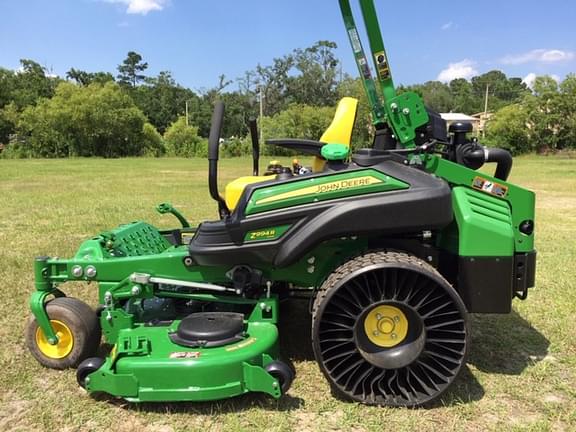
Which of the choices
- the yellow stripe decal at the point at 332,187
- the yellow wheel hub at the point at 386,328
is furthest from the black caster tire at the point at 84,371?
the yellow wheel hub at the point at 386,328

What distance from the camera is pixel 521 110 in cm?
3978

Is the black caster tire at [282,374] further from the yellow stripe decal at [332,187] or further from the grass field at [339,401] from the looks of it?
the yellow stripe decal at [332,187]

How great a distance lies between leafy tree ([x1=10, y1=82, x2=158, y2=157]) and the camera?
3997cm

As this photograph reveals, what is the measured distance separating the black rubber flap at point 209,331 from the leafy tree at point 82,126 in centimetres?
4022

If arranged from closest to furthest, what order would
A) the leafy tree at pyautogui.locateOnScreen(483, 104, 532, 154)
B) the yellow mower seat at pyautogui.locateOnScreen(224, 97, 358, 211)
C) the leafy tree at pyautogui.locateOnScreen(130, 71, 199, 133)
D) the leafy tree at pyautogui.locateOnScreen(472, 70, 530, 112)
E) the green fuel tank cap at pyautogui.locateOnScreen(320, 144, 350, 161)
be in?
1. the green fuel tank cap at pyautogui.locateOnScreen(320, 144, 350, 161)
2. the yellow mower seat at pyautogui.locateOnScreen(224, 97, 358, 211)
3. the leafy tree at pyautogui.locateOnScreen(483, 104, 532, 154)
4. the leafy tree at pyautogui.locateOnScreen(130, 71, 199, 133)
5. the leafy tree at pyautogui.locateOnScreen(472, 70, 530, 112)

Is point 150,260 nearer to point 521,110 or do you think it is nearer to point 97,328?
point 97,328

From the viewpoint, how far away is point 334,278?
301 cm

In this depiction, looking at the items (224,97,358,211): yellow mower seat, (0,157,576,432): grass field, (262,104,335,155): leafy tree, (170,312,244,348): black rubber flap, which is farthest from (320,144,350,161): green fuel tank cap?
(262,104,335,155): leafy tree

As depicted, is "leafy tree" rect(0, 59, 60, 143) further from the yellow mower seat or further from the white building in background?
the yellow mower seat

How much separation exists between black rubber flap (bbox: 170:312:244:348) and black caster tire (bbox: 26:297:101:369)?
0.68m

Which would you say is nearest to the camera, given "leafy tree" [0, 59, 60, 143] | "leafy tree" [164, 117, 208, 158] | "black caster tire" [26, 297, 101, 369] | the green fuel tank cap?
the green fuel tank cap

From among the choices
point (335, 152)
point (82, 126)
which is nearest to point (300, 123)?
point (82, 126)

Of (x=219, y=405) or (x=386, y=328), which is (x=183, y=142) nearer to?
(x=219, y=405)

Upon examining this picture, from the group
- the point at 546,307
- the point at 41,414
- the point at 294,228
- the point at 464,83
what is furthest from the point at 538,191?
the point at 464,83
